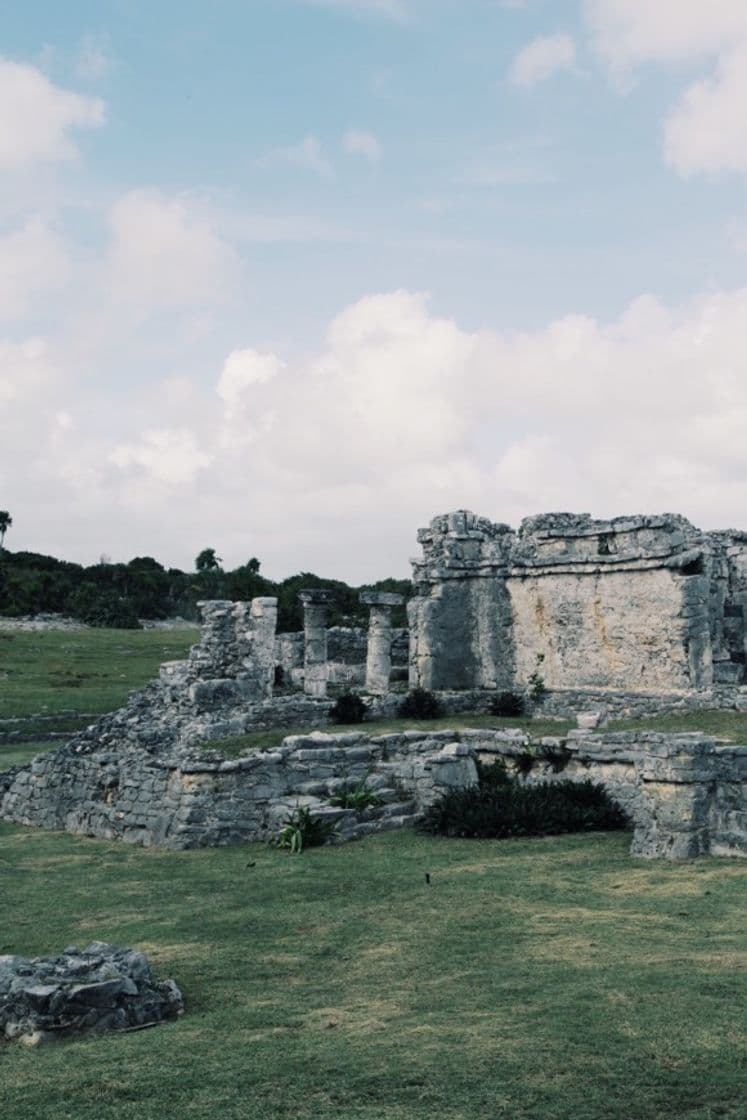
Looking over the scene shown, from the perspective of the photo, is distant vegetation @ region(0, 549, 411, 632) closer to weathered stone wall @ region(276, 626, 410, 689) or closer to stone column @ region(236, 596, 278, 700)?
weathered stone wall @ region(276, 626, 410, 689)

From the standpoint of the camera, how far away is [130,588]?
80.9 metres

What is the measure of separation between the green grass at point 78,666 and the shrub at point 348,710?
14594mm

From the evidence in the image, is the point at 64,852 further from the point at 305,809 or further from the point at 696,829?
the point at 696,829

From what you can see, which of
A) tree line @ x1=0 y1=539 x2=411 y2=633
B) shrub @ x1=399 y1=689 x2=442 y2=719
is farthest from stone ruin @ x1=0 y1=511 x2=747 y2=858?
tree line @ x1=0 y1=539 x2=411 y2=633

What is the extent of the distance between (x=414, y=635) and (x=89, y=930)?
1764cm

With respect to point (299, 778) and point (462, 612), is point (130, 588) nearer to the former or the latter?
point (462, 612)

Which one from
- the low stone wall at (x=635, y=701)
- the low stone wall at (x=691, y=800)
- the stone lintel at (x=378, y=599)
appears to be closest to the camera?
the low stone wall at (x=691, y=800)

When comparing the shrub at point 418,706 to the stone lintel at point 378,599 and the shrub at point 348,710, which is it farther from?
the stone lintel at point 378,599

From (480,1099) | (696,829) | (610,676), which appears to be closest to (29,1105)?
(480,1099)

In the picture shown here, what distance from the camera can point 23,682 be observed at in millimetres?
42438

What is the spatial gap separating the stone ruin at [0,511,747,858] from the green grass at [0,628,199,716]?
10.7 meters

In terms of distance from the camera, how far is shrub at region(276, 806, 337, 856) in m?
16.5

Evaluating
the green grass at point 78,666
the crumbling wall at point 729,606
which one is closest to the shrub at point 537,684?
the crumbling wall at point 729,606

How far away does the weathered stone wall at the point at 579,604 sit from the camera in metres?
24.6
